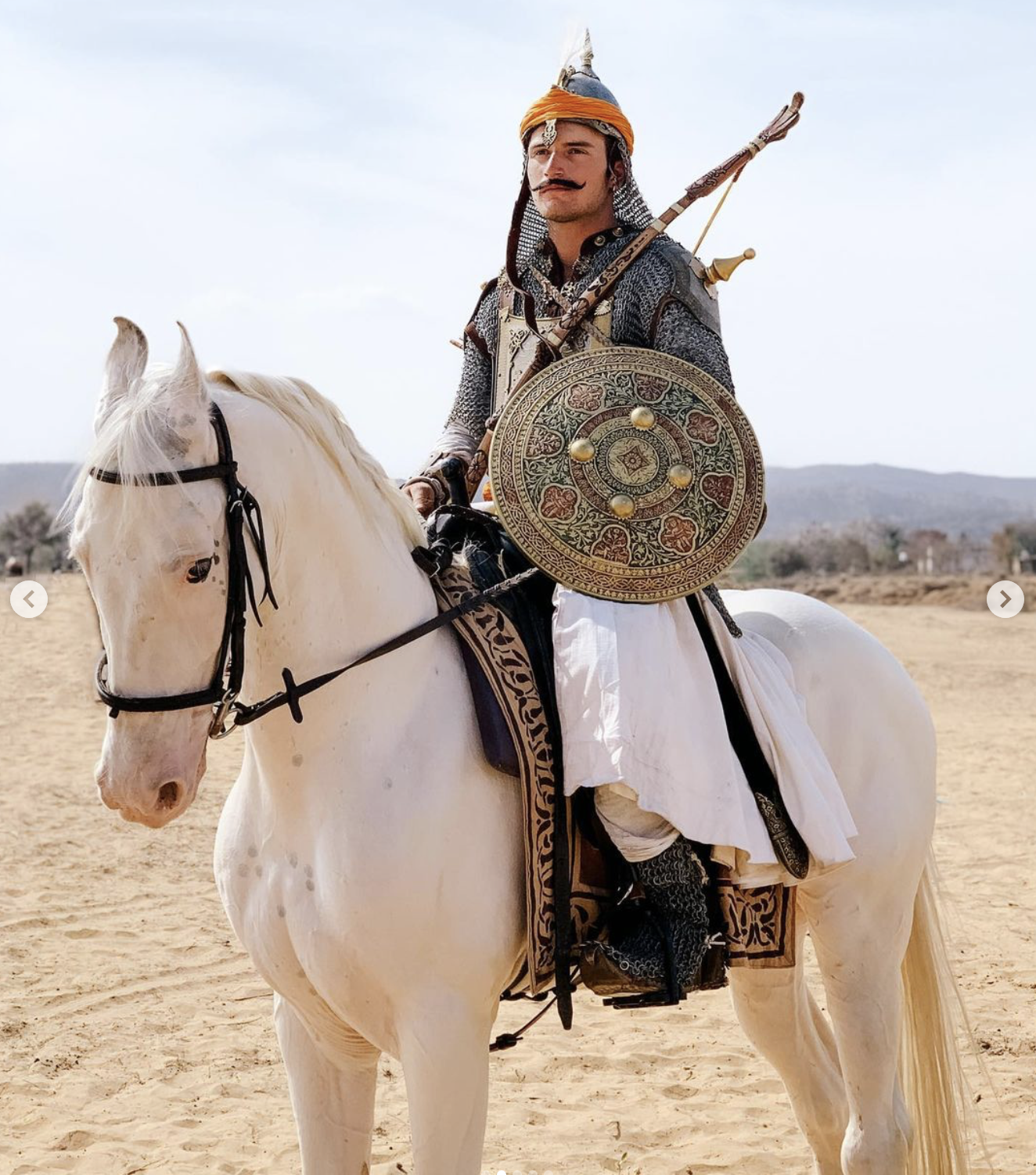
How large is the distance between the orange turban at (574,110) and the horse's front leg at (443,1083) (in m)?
2.22

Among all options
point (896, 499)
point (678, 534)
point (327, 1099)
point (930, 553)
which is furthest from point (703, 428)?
point (896, 499)

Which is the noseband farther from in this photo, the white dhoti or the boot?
the boot

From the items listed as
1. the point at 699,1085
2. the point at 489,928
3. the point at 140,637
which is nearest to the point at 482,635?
the point at 489,928

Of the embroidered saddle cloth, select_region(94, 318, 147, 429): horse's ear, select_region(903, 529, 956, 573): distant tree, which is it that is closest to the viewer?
select_region(94, 318, 147, 429): horse's ear

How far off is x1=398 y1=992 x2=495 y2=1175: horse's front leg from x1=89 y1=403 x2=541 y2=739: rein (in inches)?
27.5

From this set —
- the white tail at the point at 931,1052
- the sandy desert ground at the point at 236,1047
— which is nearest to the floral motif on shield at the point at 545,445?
the white tail at the point at 931,1052

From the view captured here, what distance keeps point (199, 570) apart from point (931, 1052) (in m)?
2.74

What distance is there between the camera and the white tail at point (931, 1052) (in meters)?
4.00

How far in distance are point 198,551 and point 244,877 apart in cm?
86

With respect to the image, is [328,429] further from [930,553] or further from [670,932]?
[930,553]

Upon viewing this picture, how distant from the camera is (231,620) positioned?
272cm

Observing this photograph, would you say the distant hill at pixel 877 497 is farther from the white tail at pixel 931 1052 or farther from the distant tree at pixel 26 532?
the white tail at pixel 931 1052

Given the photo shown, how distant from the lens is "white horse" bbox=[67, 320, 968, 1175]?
2.61 m

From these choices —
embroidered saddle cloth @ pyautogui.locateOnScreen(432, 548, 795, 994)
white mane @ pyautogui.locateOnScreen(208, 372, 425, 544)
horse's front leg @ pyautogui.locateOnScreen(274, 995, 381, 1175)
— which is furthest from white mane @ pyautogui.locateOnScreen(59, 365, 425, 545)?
horse's front leg @ pyautogui.locateOnScreen(274, 995, 381, 1175)
